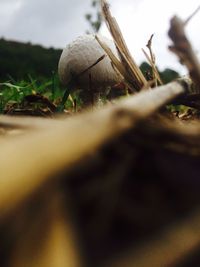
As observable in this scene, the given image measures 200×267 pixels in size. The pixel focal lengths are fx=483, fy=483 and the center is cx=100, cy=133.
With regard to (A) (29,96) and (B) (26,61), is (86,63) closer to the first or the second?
(A) (29,96)

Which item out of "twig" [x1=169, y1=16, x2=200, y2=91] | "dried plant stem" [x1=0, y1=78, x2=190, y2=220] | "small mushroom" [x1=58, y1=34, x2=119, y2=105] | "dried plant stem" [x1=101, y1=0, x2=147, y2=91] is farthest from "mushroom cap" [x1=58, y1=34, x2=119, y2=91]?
"dried plant stem" [x1=0, y1=78, x2=190, y2=220]

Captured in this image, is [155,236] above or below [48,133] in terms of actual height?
below

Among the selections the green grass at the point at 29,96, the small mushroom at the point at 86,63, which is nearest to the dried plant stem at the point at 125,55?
the green grass at the point at 29,96

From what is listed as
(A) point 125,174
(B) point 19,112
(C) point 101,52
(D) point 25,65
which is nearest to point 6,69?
(D) point 25,65

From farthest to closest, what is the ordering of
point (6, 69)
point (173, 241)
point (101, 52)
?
1. point (6, 69)
2. point (101, 52)
3. point (173, 241)

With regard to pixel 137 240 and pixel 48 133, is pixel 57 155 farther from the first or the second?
pixel 137 240


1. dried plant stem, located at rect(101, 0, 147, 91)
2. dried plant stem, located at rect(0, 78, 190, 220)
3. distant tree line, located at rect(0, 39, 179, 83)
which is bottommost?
distant tree line, located at rect(0, 39, 179, 83)

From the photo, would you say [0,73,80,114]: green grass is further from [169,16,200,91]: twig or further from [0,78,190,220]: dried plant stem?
[0,78,190,220]: dried plant stem

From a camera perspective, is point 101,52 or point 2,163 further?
point 101,52
